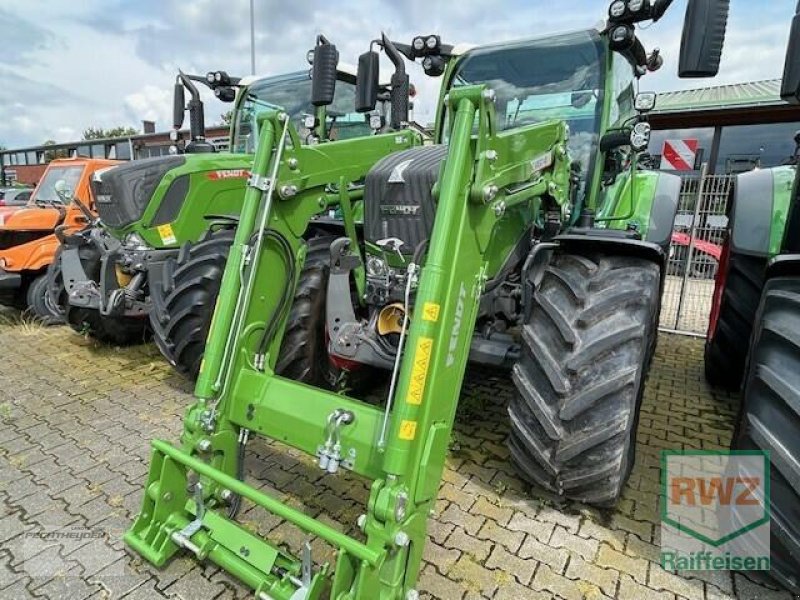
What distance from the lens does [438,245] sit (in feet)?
6.08

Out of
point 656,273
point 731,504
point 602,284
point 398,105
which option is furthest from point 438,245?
point 398,105

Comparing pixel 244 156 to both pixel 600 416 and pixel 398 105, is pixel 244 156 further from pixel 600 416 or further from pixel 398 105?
pixel 600 416

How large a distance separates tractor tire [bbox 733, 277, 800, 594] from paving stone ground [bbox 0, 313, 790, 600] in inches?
14.3

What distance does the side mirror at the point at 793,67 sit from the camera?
1.79m

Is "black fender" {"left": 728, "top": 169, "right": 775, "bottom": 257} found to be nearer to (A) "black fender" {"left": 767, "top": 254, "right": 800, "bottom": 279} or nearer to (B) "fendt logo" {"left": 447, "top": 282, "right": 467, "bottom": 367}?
(A) "black fender" {"left": 767, "top": 254, "right": 800, "bottom": 279}

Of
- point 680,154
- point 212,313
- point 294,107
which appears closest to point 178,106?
point 294,107

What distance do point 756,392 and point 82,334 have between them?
561cm

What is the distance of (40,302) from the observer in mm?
5961

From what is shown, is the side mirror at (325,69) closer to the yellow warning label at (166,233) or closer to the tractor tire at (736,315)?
the yellow warning label at (166,233)

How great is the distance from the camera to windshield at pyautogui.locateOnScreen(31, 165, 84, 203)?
695 cm

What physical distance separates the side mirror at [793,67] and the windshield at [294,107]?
3.84 m

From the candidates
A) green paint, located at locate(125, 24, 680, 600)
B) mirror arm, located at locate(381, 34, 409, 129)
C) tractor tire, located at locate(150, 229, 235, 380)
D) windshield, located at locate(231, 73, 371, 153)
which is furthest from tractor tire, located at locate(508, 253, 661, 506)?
windshield, located at locate(231, 73, 371, 153)

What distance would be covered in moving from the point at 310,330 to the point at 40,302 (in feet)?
14.8

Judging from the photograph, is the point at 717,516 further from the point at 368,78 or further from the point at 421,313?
the point at 368,78
